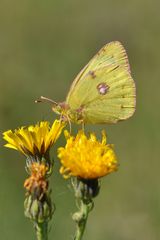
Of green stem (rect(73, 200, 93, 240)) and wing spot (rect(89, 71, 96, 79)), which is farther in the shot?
wing spot (rect(89, 71, 96, 79))

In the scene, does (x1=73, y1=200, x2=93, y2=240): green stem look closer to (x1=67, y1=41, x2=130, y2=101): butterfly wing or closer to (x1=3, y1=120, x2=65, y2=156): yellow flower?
(x1=3, y1=120, x2=65, y2=156): yellow flower

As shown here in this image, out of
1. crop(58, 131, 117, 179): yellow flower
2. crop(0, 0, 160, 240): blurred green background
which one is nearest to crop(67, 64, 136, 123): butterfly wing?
crop(58, 131, 117, 179): yellow flower

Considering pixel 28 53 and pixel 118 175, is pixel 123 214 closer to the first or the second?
pixel 118 175

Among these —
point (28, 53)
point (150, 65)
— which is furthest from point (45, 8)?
point (150, 65)

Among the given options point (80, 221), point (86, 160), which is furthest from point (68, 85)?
point (80, 221)

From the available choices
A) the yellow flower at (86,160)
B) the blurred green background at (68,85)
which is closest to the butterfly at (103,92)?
the yellow flower at (86,160)

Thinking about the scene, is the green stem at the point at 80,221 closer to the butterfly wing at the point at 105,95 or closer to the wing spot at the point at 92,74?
the butterfly wing at the point at 105,95

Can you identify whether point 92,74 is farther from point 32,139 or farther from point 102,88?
point 32,139

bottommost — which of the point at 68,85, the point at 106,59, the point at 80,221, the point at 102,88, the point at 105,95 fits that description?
the point at 80,221
